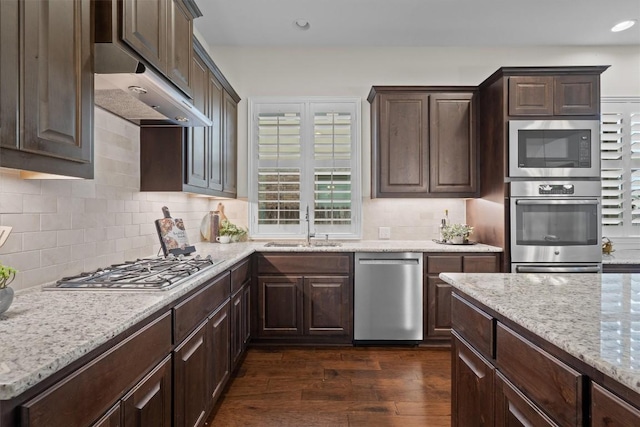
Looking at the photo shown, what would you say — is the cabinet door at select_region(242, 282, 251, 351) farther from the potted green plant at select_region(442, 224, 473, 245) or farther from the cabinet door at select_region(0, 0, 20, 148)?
the cabinet door at select_region(0, 0, 20, 148)

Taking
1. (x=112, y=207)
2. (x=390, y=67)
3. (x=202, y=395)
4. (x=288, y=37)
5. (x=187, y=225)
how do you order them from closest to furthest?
1. (x=202, y=395)
2. (x=112, y=207)
3. (x=187, y=225)
4. (x=288, y=37)
5. (x=390, y=67)

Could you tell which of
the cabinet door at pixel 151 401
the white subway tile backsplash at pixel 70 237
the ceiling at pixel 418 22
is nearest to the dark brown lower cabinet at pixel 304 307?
the white subway tile backsplash at pixel 70 237

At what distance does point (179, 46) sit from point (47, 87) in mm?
1048

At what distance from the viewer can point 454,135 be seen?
3.65 metres

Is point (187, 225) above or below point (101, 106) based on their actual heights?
below

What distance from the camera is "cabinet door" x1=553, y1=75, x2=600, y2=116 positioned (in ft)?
10.6

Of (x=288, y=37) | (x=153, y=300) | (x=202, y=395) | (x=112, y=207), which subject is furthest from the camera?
(x=288, y=37)

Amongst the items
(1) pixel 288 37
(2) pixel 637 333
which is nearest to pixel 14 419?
(2) pixel 637 333

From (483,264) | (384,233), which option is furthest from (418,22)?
(483,264)

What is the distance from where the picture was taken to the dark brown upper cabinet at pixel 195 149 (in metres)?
2.49

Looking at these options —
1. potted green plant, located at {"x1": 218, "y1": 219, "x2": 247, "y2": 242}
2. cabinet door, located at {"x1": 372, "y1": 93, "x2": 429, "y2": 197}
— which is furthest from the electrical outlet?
potted green plant, located at {"x1": 218, "y1": 219, "x2": 247, "y2": 242}

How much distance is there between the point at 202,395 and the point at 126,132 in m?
1.67

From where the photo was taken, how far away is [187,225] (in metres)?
3.39

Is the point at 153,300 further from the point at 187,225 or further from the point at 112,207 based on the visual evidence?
the point at 187,225
